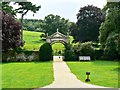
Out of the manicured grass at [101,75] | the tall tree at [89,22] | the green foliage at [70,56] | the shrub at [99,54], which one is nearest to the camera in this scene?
the manicured grass at [101,75]

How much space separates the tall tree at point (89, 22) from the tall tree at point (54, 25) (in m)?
21.2

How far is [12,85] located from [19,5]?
127 feet

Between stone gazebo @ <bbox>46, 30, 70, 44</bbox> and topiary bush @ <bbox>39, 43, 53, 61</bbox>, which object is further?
stone gazebo @ <bbox>46, 30, 70, 44</bbox>

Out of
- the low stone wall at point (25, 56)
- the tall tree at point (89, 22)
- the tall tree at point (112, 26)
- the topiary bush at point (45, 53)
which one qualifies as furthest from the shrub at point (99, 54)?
the tall tree at point (89, 22)

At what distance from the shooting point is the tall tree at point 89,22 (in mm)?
62125

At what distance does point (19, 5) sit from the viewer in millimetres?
55938

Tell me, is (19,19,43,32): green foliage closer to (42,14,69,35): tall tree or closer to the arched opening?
(42,14,69,35): tall tree

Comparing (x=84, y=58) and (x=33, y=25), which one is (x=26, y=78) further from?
(x=33, y=25)

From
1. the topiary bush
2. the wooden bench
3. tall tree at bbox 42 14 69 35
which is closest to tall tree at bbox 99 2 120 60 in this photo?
the wooden bench

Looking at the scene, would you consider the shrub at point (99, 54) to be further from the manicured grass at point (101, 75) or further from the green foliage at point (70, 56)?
the manicured grass at point (101, 75)

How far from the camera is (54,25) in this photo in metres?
86.2

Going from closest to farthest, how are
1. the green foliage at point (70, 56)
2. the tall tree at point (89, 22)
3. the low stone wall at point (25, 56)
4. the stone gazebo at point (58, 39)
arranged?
the green foliage at point (70, 56), the low stone wall at point (25, 56), the stone gazebo at point (58, 39), the tall tree at point (89, 22)

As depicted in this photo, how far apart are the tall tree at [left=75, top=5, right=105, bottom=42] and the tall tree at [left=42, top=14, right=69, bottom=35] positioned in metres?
21.2

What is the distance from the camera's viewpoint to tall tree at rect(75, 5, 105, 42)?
62125mm
